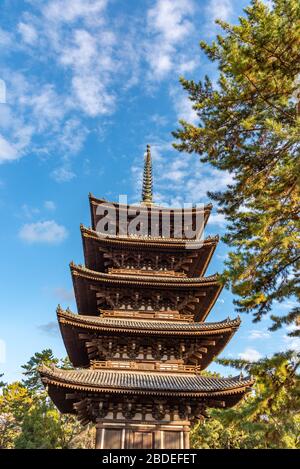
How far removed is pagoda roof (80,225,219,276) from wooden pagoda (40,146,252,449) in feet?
0.18

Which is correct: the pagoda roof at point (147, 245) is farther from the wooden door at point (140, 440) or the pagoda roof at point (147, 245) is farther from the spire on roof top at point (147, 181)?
the wooden door at point (140, 440)

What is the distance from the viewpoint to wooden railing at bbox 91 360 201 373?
15.1 meters

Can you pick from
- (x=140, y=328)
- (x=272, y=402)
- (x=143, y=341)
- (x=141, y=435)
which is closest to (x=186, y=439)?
(x=141, y=435)

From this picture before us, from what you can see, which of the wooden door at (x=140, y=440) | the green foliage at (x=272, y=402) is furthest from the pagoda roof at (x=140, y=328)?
the green foliage at (x=272, y=402)

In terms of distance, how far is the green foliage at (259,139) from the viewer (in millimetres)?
7957

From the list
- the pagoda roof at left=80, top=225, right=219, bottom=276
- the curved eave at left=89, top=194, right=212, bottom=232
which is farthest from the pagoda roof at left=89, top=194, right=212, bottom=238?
the pagoda roof at left=80, top=225, right=219, bottom=276

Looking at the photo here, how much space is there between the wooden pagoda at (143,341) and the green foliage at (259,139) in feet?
23.2

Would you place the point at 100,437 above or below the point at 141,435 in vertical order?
below

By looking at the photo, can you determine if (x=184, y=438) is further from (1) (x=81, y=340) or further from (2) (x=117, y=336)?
(1) (x=81, y=340)

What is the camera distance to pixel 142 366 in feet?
50.2

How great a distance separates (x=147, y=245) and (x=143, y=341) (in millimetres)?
5399

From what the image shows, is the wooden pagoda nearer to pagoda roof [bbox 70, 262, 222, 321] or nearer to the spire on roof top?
pagoda roof [bbox 70, 262, 222, 321]

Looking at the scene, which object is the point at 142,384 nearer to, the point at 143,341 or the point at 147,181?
the point at 143,341

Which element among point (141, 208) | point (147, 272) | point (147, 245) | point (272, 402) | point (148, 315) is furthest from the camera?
point (141, 208)
